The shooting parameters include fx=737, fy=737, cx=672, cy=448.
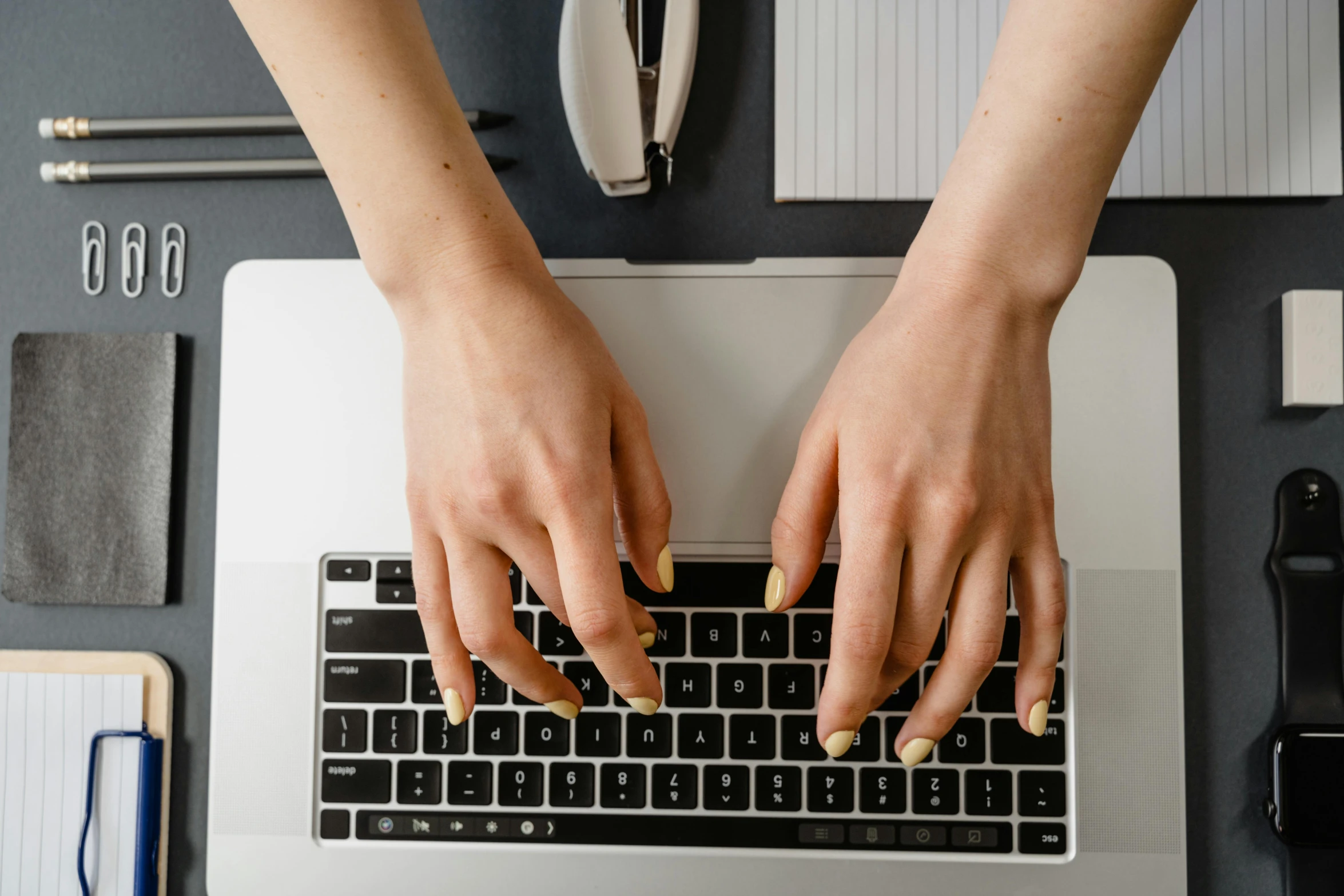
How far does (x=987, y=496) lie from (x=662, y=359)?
8.6 inches

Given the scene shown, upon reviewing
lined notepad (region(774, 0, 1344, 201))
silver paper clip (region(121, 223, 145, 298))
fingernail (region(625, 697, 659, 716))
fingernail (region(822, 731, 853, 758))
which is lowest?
fingernail (region(822, 731, 853, 758))

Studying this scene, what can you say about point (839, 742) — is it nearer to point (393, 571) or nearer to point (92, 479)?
point (393, 571)

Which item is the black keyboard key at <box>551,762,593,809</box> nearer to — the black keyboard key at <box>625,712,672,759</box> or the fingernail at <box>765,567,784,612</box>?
the black keyboard key at <box>625,712,672,759</box>

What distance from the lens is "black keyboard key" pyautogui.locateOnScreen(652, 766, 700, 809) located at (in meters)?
0.47

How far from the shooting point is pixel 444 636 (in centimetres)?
41

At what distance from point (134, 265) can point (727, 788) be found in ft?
1.88

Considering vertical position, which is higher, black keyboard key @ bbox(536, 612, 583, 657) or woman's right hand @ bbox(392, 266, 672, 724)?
woman's right hand @ bbox(392, 266, 672, 724)

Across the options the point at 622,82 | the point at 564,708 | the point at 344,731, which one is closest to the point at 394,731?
the point at 344,731

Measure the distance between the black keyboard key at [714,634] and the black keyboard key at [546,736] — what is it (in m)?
0.10

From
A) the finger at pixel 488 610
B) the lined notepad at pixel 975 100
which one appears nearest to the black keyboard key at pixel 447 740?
the finger at pixel 488 610

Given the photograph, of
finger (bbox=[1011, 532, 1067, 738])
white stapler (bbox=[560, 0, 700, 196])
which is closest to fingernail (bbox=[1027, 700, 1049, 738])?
finger (bbox=[1011, 532, 1067, 738])

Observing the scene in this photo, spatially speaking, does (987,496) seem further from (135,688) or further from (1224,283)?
(135,688)

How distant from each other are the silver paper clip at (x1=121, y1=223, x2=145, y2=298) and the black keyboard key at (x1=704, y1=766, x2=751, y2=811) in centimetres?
54

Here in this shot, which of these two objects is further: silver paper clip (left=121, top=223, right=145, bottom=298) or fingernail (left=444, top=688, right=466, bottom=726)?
silver paper clip (left=121, top=223, right=145, bottom=298)
